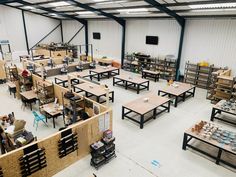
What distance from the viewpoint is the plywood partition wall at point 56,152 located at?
3.28m

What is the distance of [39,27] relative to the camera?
1752 centimetres

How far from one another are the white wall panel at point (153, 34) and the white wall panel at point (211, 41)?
2.59ft

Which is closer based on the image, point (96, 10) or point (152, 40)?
point (96, 10)

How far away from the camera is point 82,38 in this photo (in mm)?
17594

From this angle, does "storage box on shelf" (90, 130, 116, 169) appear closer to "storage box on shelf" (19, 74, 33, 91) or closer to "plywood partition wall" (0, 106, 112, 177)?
"plywood partition wall" (0, 106, 112, 177)

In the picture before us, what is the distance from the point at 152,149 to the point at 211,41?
24.1ft

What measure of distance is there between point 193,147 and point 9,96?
8.45 meters

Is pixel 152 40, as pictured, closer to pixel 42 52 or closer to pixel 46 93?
pixel 46 93

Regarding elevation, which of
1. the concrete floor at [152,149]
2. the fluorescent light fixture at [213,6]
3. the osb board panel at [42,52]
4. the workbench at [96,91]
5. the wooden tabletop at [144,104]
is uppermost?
the fluorescent light fixture at [213,6]

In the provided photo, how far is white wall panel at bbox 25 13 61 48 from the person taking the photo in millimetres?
16766

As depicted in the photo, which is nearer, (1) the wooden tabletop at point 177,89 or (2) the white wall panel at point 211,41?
(1) the wooden tabletop at point 177,89

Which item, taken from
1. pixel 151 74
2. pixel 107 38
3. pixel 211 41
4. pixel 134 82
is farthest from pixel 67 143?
pixel 107 38

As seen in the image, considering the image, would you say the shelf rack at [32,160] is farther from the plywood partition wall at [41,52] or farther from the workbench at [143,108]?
the plywood partition wall at [41,52]

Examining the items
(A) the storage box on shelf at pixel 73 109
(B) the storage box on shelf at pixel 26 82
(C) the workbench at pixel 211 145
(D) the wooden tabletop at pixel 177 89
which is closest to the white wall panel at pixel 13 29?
(B) the storage box on shelf at pixel 26 82
